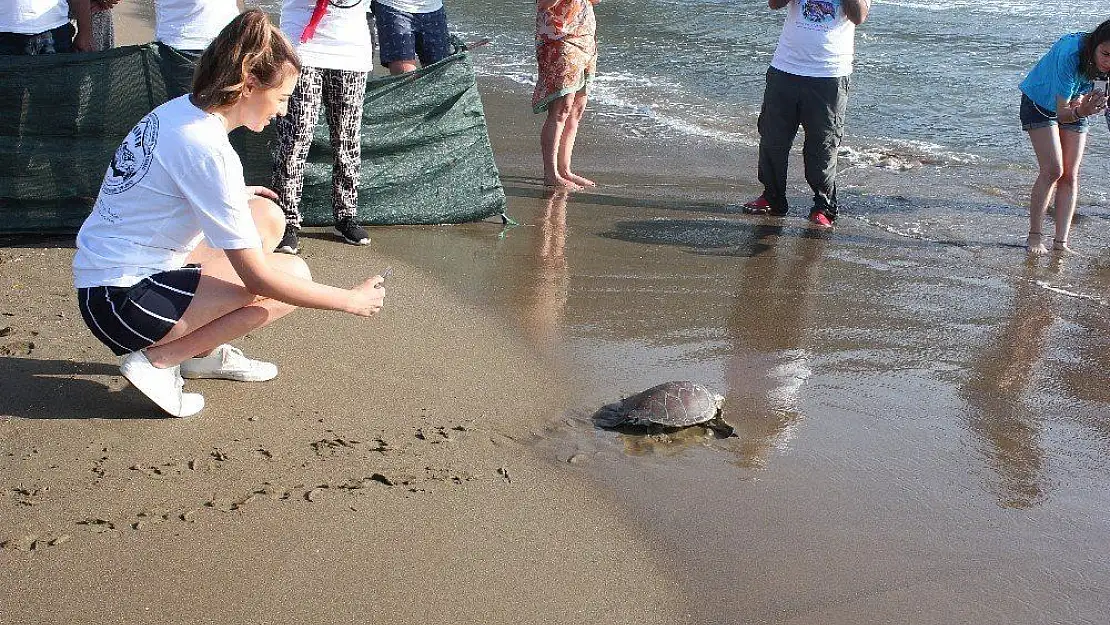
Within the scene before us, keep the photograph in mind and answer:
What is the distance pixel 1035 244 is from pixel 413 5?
391 centimetres

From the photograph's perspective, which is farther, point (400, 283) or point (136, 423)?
point (400, 283)

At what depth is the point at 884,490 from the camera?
3.48 metres

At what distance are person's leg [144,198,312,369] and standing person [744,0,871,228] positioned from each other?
390cm

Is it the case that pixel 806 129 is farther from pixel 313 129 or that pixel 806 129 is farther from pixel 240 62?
pixel 240 62

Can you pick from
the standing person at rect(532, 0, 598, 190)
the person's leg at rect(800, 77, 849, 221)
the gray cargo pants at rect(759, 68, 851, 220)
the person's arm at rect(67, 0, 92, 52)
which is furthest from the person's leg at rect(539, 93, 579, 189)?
the person's arm at rect(67, 0, 92, 52)

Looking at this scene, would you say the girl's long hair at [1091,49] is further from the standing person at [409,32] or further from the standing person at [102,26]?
the standing person at [102,26]

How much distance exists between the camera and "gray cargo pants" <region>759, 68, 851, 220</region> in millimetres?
6586

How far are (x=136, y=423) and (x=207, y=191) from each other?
899mm

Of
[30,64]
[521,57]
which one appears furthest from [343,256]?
[521,57]

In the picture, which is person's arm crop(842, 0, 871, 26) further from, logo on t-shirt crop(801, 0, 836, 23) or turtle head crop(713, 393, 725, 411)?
turtle head crop(713, 393, 725, 411)

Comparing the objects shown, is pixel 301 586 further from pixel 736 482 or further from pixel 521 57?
pixel 521 57

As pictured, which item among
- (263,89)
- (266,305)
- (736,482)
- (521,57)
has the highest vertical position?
(263,89)

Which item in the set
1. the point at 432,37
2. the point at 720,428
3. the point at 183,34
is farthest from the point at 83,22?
the point at 720,428

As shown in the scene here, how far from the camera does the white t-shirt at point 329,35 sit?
17.0 feet
